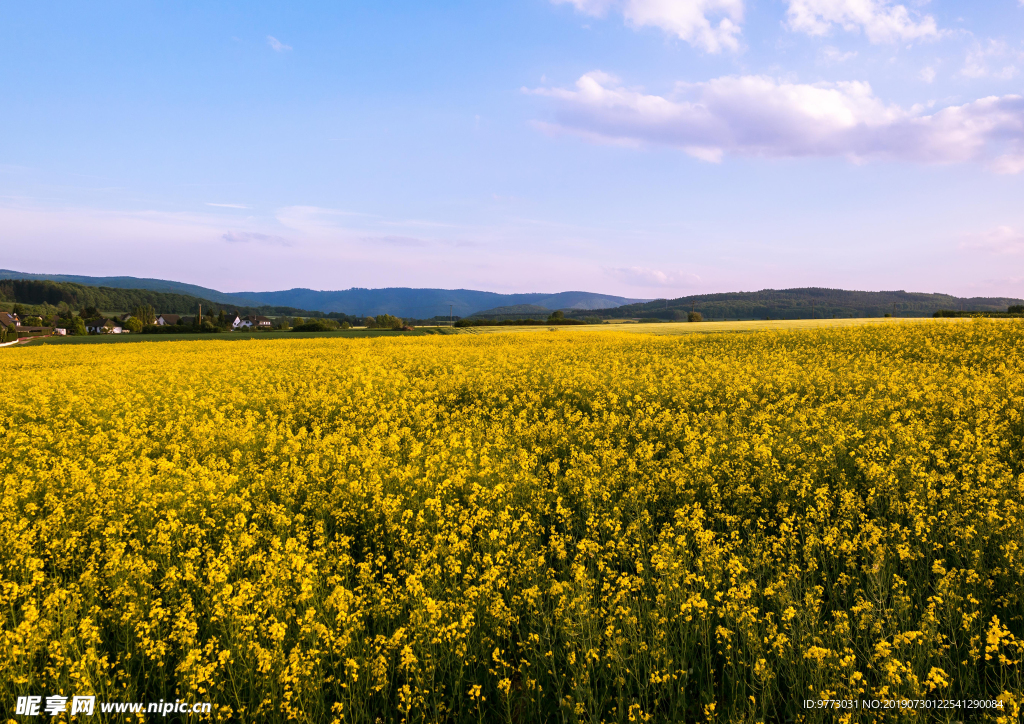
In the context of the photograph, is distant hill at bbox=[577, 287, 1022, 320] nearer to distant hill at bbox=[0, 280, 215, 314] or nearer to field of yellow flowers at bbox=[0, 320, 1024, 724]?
field of yellow flowers at bbox=[0, 320, 1024, 724]

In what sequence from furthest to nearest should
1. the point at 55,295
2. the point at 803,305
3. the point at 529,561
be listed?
the point at 55,295 < the point at 803,305 < the point at 529,561

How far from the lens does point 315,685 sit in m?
3.45

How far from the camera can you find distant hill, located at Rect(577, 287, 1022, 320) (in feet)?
395

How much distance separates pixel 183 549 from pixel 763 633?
5.82 metres

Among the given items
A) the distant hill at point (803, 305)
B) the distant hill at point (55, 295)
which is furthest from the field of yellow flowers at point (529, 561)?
the distant hill at point (55, 295)

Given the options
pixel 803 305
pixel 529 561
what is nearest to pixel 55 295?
pixel 529 561

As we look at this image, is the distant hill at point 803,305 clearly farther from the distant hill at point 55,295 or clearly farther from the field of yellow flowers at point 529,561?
the distant hill at point 55,295

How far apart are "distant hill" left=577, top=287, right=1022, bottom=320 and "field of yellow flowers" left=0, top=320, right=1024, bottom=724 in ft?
366

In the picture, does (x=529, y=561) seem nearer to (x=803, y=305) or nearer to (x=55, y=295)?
(x=803, y=305)

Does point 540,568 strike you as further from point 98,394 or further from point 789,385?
point 98,394

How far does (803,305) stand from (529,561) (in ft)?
508

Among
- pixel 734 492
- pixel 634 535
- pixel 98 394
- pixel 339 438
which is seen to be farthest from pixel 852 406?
pixel 98 394

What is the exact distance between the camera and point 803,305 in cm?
13662

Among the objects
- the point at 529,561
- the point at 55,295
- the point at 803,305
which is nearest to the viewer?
the point at 529,561
